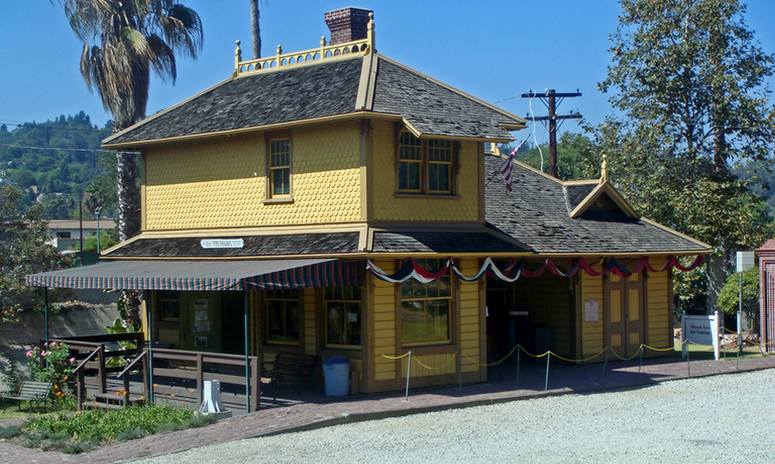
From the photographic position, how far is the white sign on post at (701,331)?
2670cm

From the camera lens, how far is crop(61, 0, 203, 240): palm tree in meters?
28.4

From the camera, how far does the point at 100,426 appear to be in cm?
1698

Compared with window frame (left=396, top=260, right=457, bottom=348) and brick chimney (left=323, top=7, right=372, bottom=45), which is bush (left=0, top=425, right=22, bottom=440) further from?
brick chimney (left=323, top=7, right=372, bottom=45)

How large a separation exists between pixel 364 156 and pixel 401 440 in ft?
21.9

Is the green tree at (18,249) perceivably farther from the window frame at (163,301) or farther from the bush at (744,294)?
the bush at (744,294)

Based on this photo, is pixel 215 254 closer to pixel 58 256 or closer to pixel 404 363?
pixel 404 363

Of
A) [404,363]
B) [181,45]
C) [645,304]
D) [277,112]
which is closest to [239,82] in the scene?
[277,112]

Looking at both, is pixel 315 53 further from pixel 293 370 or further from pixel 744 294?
pixel 744 294

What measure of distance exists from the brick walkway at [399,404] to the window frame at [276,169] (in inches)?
189

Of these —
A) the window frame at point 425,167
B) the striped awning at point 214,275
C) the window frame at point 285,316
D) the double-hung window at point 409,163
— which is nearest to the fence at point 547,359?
the striped awning at point 214,275

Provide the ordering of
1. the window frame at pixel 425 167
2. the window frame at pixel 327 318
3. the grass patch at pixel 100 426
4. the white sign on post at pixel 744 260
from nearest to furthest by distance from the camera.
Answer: the grass patch at pixel 100 426
the window frame at pixel 327 318
the window frame at pixel 425 167
the white sign on post at pixel 744 260

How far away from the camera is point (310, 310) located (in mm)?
21516

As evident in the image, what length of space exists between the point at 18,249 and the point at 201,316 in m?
5.60

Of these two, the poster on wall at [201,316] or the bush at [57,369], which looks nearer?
the bush at [57,369]
